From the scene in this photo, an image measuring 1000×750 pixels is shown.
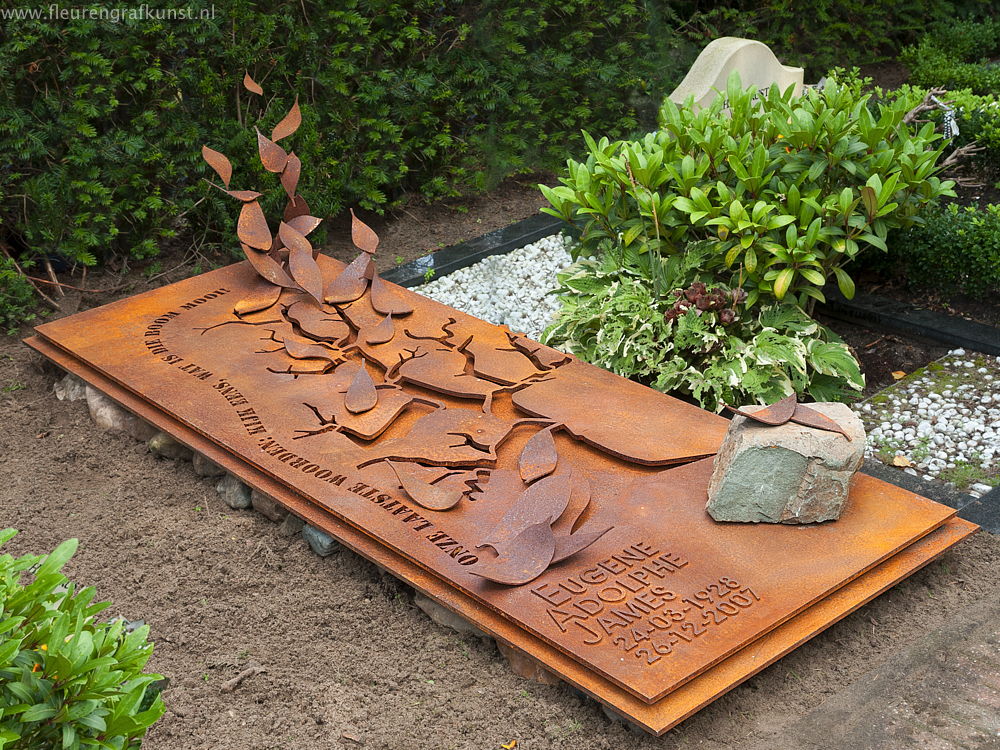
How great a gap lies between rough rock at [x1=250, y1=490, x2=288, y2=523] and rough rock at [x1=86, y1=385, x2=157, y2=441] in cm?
77

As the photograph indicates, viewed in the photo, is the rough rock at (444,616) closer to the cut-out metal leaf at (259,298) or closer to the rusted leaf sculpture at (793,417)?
the rusted leaf sculpture at (793,417)

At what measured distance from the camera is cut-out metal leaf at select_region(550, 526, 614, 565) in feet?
10.3

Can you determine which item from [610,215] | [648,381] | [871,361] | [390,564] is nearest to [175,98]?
[610,215]

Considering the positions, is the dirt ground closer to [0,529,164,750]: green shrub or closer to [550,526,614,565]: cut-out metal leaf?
[550,526,614,565]: cut-out metal leaf

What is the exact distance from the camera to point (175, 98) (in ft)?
19.1

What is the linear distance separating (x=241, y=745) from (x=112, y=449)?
1.98 meters

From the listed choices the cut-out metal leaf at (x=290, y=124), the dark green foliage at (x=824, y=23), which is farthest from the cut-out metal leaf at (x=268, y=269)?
the dark green foliage at (x=824, y=23)

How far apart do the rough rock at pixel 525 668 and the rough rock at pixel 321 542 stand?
0.82m

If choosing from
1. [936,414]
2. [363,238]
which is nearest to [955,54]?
[936,414]

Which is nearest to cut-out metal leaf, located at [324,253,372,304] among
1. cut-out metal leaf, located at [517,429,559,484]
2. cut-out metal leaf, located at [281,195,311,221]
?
cut-out metal leaf, located at [281,195,311,221]

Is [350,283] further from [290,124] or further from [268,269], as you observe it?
[290,124]

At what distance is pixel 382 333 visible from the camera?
4.62 metres

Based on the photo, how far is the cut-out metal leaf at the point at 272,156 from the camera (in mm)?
5090

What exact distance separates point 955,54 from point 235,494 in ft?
26.3
